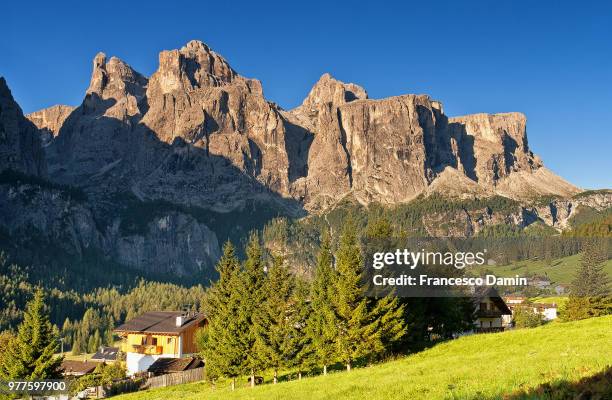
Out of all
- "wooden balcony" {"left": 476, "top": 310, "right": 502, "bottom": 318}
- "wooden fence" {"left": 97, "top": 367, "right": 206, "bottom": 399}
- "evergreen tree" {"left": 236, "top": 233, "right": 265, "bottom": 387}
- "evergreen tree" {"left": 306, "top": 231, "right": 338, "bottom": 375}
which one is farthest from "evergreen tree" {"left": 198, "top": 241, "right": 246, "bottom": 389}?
"wooden balcony" {"left": 476, "top": 310, "right": 502, "bottom": 318}

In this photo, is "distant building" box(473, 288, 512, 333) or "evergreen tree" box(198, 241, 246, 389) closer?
"evergreen tree" box(198, 241, 246, 389)

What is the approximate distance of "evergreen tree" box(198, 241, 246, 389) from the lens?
49781mm

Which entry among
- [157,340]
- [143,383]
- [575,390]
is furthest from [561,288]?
[575,390]

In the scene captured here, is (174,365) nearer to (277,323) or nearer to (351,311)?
(277,323)

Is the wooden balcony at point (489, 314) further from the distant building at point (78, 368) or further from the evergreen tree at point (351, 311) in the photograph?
the distant building at point (78, 368)

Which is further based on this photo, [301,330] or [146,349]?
[146,349]

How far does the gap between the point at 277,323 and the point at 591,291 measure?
182 ft

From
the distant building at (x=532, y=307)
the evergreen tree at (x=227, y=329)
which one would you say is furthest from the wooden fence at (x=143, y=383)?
the distant building at (x=532, y=307)

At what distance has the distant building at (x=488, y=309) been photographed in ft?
242

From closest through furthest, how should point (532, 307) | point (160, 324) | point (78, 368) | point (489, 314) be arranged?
point (489, 314)
point (160, 324)
point (78, 368)
point (532, 307)

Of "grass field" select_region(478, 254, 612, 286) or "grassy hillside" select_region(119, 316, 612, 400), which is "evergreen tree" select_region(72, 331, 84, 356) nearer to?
"grass field" select_region(478, 254, 612, 286)

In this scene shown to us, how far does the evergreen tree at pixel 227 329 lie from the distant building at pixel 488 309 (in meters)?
33.2

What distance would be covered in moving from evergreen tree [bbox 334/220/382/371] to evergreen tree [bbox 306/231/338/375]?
2.14ft

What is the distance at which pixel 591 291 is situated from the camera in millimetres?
82500
